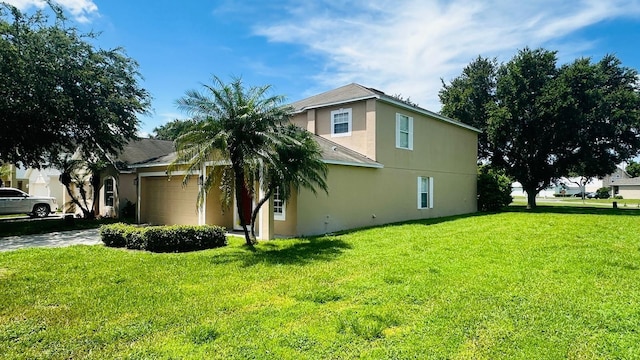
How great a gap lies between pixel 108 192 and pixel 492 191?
888 inches

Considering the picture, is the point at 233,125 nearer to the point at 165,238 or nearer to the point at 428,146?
the point at 165,238

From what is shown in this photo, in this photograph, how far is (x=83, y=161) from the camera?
17.5m

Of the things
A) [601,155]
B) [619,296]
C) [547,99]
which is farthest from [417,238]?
[601,155]

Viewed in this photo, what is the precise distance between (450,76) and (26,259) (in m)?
29.5

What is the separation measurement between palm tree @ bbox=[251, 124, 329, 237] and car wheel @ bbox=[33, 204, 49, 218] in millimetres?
16224

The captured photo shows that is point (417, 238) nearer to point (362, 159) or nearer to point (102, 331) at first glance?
point (362, 159)

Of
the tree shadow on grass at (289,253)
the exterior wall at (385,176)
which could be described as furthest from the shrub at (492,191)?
the tree shadow on grass at (289,253)

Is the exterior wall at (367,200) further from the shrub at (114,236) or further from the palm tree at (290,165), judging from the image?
the shrub at (114,236)

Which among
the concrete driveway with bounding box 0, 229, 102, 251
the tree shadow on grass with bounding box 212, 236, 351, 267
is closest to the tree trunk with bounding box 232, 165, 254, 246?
the tree shadow on grass with bounding box 212, 236, 351, 267

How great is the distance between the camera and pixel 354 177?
13617 mm

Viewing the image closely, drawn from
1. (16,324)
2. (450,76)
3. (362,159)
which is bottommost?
(16,324)

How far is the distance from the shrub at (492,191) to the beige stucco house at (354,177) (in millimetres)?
3848

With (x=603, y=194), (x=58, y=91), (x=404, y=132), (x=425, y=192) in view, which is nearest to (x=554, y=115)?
(x=425, y=192)

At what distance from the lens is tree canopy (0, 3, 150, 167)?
43.0 ft
